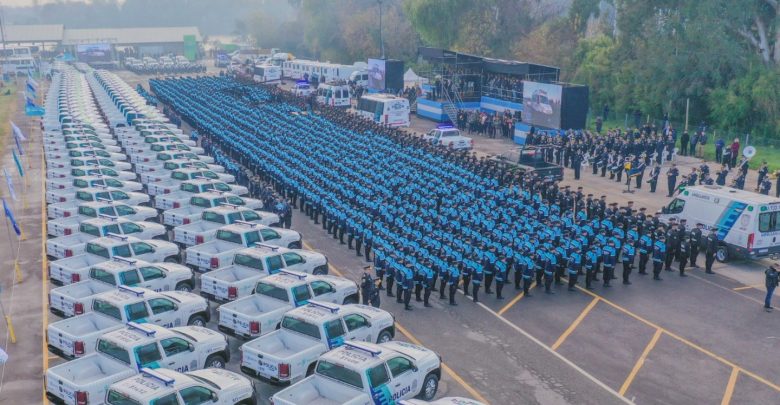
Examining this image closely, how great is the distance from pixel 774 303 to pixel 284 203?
15.1 metres

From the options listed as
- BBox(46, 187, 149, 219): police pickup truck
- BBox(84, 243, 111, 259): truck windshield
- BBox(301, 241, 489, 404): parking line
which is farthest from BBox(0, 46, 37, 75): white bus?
BBox(301, 241, 489, 404): parking line

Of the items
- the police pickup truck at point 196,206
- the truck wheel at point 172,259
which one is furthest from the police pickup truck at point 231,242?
the police pickup truck at point 196,206

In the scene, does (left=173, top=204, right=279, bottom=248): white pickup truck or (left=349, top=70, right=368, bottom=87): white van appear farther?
(left=349, top=70, right=368, bottom=87): white van

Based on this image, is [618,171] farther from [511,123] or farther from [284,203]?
[284,203]

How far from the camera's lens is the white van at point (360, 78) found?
68.5 meters

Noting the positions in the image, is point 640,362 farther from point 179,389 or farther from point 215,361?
point 179,389

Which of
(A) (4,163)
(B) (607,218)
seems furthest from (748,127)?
(A) (4,163)

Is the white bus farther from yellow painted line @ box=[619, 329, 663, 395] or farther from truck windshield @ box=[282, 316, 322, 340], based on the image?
yellow painted line @ box=[619, 329, 663, 395]

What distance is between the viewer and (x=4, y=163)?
40.5 metres

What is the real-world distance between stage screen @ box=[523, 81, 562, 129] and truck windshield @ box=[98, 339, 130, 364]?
102 feet

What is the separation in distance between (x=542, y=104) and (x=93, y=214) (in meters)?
25.8

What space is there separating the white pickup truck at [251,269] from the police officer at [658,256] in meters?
9.23

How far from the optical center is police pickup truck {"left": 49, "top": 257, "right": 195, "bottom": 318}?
57.3 ft

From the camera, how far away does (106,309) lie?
16172 millimetres
